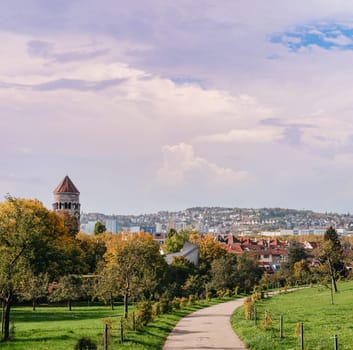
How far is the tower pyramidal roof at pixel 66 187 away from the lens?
4547 inches

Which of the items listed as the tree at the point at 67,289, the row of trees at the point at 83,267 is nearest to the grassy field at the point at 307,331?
the row of trees at the point at 83,267

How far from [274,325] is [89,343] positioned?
10.5m

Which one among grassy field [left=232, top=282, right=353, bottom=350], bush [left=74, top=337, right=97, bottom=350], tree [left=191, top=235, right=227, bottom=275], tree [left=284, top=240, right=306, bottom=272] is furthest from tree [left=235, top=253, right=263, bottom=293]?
bush [left=74, top=337, right=97, bottom=350]

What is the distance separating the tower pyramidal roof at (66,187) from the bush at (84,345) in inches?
3865

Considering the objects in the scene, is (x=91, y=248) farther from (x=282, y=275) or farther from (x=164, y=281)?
(x=282, y=275)

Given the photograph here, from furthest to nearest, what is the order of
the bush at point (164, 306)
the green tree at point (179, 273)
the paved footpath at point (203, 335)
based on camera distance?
the green tree at point (179, 273)
the bush at point (164, 306)
the paved footpath at point (203, 335)

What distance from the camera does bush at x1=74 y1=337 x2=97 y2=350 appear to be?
62.2 ft

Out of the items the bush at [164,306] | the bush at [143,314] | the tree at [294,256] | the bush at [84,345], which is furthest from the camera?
the tree at [294,256]

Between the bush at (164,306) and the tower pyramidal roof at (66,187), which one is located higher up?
the tower pyramidal roof at (66,187)

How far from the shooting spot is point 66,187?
11562 cm

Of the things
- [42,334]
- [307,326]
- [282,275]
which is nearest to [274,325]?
[307,326]

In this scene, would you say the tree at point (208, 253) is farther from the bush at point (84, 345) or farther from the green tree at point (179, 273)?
the bush at point (84, 345)

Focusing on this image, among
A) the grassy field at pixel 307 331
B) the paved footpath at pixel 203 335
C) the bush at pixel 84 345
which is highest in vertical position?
the bush at pixel 84 345

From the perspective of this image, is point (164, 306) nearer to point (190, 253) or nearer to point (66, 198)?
point (190, 253)
